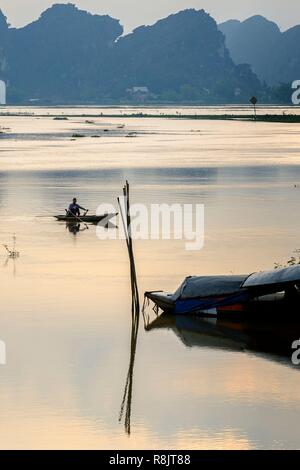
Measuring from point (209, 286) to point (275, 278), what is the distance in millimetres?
1399

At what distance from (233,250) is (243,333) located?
33.8 feet

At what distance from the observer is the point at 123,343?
22.5 metres

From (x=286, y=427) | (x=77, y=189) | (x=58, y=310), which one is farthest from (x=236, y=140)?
(x=286, y=427)

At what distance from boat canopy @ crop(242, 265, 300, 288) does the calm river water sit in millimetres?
1564

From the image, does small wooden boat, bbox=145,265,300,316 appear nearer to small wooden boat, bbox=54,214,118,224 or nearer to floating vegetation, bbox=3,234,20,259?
floating vegetation, bbox=3,234,20,259

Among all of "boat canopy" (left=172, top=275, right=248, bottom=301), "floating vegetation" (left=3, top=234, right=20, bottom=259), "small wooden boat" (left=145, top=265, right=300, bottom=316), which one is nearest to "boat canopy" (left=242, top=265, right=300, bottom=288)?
"small wooden boat" (left=145, top=265, right=300, bottom=316)

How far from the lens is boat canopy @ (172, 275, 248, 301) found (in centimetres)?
2347

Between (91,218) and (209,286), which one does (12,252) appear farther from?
(209,286)

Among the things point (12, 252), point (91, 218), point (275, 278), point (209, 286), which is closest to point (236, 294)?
point (209, 286)

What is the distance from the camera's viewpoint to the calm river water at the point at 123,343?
56.9 ft

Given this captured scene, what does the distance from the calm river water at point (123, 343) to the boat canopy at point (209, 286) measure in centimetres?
106

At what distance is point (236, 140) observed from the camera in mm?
103812

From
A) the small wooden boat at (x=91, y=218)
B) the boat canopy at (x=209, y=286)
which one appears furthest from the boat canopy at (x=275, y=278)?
the small wooden boat at (x=91, y=218)
